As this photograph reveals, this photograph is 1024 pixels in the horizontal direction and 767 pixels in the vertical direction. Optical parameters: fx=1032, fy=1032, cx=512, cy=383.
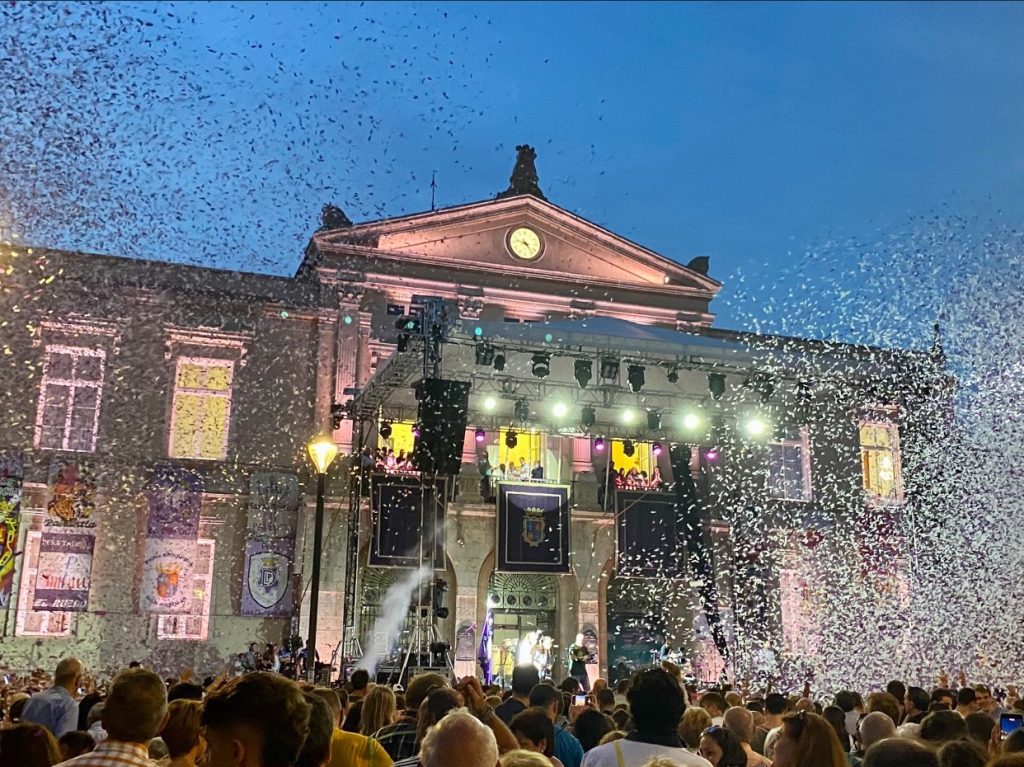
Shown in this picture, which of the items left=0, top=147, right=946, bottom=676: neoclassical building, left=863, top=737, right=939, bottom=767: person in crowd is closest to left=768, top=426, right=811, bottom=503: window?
left=0, top=147, right=946, bottom=676: neoclassical building

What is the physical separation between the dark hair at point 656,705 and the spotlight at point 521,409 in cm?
1958

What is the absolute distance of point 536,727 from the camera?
5.77 metres

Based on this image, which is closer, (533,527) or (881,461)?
(533,527)

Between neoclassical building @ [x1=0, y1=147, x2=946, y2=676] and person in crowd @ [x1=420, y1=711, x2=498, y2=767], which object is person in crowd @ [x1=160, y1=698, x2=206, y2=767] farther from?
neoclassical building @ [x1=0, y1=147, x2=946, y2=676]

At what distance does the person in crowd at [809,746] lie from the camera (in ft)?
13.7

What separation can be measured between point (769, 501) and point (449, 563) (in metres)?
9.74

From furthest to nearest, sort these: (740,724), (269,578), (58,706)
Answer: (269,578)
(58,706)
(740,724)

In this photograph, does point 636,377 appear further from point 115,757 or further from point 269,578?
point 115,757

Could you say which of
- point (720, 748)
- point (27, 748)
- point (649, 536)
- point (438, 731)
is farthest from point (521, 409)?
point (438, 731)

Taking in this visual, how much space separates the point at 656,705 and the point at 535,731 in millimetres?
1053

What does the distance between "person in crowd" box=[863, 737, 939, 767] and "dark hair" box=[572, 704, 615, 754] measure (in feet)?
11.0

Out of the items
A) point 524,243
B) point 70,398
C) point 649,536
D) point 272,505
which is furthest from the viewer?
point 524,243

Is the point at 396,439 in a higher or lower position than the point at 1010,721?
higher

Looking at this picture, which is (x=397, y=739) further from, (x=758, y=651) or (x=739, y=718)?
(x=758, y=651)
